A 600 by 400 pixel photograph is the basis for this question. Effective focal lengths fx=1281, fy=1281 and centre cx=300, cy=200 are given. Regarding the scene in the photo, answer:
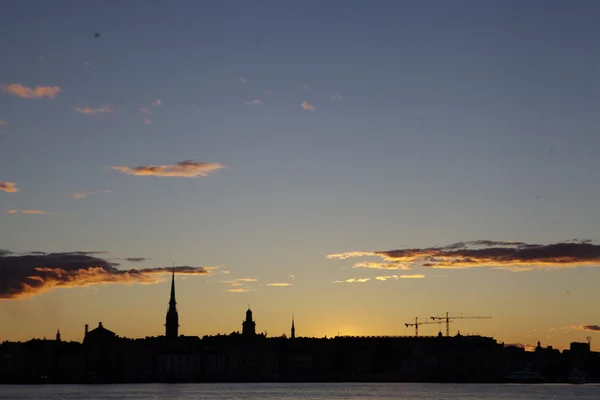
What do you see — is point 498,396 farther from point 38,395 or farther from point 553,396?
point 38,395

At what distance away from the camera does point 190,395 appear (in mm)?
193000

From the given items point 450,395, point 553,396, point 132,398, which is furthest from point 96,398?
point 553,396

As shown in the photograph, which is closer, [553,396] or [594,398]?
[594,398]

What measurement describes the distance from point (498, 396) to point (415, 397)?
43.9 feet

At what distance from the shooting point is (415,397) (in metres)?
190

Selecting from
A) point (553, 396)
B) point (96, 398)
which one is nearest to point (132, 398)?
point (96, 398)

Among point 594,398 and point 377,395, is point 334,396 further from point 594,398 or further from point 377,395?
point 594,398

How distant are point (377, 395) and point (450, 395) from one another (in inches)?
440

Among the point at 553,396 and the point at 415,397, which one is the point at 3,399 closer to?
the point at 415,397

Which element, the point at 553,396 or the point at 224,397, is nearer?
the point at 224,397

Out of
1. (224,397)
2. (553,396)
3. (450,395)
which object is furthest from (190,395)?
(553,396)

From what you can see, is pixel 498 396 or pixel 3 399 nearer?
pixel 3 399

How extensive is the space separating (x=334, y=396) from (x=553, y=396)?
113ft

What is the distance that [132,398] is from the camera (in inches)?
7013
